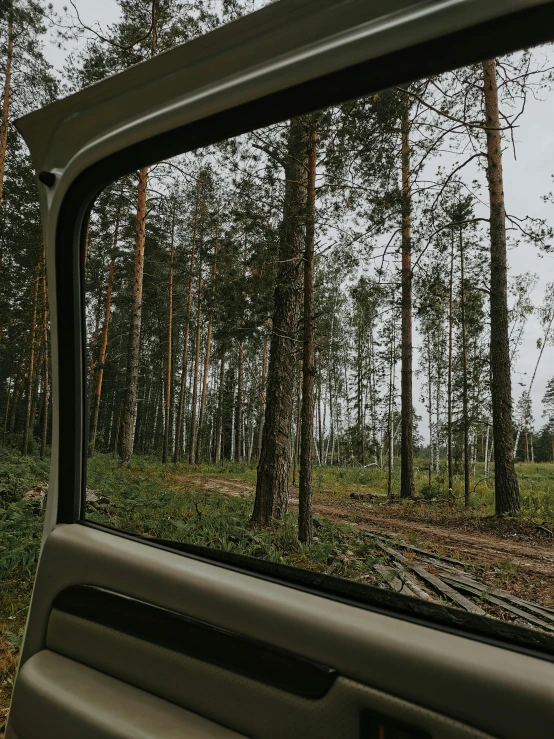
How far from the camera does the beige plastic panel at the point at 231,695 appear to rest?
789mm

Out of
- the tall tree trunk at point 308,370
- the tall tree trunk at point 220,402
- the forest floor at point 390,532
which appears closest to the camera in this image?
the forest floor at point 390,532


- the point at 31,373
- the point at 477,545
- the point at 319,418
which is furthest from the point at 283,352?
the point at 31,373

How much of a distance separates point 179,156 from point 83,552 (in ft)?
3.22

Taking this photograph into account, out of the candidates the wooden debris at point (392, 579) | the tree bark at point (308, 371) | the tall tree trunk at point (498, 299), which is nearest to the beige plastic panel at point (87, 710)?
the wooden debris at point (392, 579)

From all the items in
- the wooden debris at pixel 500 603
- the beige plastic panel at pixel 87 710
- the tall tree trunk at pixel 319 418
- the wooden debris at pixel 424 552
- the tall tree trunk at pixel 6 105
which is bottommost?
the beige plastic panel at pixel 87 710

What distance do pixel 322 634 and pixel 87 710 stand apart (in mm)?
551

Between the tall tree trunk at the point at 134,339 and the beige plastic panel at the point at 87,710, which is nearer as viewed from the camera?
the beige plastic panel at the point at 87,710

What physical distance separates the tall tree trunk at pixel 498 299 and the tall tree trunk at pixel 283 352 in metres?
1.19

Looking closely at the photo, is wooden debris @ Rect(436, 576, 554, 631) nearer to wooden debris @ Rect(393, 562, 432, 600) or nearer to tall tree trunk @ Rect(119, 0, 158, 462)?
wooden debris @ Rect(393, 562, 432, 600)

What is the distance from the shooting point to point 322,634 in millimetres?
861

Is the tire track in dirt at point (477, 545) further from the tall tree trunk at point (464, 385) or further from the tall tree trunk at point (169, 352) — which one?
the tall tree trunk at point (169, 352)

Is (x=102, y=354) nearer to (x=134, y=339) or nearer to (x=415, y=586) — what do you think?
(x=134, y=339)

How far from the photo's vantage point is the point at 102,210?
4.28 ft

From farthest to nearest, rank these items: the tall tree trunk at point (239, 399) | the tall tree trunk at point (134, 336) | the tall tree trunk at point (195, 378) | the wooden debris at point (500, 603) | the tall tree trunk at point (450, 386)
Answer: the tall tree trunk at point (239, 399) → the tall tree trunk at point (195, 378) → the tall tree trunk at point (134, 336) → the tall tree trunk at point (450, 386) → the wooden debris at point (500, 603)
